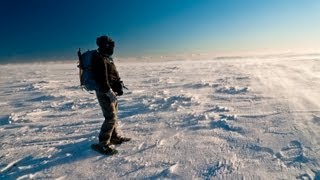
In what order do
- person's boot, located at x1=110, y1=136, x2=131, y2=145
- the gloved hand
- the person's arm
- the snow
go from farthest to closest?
person's boot, located at x1=110, y1=136, x2=131, y2=145 → the gloved hand → the person's arm → the snow

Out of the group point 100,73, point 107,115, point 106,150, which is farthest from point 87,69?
point 106,150

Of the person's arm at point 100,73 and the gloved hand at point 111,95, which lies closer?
the person's arm at point 100,73

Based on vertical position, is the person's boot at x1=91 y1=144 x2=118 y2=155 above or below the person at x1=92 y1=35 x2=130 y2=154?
below

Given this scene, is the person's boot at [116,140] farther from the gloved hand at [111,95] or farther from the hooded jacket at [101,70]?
the hooded jacket at [101,70]

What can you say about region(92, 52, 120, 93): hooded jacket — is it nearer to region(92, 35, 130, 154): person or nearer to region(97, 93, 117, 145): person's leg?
region(92, 35, 130, 154): person

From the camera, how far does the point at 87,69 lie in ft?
14.7

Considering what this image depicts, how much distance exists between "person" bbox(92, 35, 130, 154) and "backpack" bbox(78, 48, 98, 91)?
0.05m

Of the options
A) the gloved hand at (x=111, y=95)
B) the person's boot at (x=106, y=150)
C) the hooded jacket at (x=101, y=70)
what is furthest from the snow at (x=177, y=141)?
the hooded jacket at (x=101, y=70)

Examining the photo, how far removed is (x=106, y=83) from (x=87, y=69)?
0.35m

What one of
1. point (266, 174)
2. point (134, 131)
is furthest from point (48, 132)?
point (266, 174)

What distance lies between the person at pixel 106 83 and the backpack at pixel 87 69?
1.8 inches

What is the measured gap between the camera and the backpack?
4.45 meters

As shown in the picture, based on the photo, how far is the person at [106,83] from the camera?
14.5ft

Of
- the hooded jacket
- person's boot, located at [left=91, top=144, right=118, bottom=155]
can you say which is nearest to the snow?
person's boot, located at [left=91, top=144, right=118, bottom=155]
